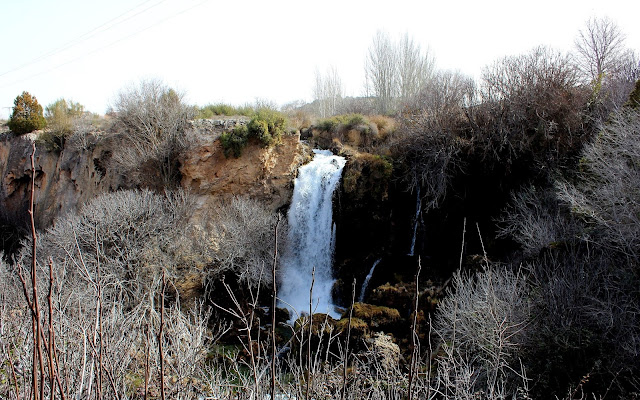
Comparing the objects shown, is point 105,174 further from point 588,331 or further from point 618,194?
point 618,194

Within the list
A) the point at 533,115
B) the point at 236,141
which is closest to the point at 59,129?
the point at 236,141

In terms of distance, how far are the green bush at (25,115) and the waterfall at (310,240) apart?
18.7 m

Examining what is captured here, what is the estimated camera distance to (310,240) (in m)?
16.0

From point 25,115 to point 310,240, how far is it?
20.9m

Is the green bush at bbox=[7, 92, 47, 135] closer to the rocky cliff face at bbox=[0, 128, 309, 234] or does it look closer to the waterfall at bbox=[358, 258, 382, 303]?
the rocky cliff face at bbox=[0, 128, 309, 234]

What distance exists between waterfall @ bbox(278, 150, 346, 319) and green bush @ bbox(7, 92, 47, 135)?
61.3 ft

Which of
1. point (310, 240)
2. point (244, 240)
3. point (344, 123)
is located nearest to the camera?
point (244, 240)

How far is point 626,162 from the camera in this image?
896 centimetres

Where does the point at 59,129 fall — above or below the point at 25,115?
below

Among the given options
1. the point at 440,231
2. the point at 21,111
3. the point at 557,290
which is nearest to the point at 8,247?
the point at 21,111

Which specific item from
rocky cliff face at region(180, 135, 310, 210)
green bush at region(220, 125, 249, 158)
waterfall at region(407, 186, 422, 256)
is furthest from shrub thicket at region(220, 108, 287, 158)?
waterfall at region(407, 186, 422, 256)

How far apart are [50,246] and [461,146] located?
1508 cm

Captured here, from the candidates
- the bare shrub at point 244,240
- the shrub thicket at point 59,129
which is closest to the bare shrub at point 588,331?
the bare shrub at point 244,240

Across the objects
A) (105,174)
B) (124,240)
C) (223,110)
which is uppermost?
(223,110)
